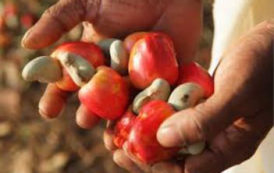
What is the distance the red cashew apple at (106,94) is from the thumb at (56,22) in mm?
113

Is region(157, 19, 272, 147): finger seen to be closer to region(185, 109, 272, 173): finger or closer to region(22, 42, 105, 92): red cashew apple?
region(185, 109, 272, 173): finger

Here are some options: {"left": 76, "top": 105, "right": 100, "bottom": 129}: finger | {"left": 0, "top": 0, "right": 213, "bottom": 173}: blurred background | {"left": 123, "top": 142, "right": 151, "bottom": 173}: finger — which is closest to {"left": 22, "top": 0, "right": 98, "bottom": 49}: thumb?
{"left": 76, "top": 105, "right": 100, "bottom": 129}: finger

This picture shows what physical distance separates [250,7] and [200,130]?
33 centimetres

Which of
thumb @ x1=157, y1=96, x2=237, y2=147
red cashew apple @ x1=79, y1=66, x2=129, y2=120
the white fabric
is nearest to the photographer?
thumb @ x1=157, y1=96, x2=237, y2=147

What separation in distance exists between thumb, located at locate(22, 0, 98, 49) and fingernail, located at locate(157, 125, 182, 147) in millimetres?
251

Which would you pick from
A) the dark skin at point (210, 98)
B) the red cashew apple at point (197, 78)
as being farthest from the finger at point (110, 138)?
the red cashew apple at point (197, 78)

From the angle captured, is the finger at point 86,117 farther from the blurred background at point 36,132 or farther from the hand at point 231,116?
the blurred background at point 36,132

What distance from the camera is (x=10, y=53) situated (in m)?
1.65

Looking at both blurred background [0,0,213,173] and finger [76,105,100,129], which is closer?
finger [76,105,100,129]

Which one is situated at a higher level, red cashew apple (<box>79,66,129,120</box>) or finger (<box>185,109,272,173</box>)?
red cashew apple (<box>79,66,129,120</box>)

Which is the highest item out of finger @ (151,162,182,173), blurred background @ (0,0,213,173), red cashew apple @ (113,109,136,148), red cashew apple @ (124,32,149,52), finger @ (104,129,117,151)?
red cashew apple @ (124,32,149,52)

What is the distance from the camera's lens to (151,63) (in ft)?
2.38

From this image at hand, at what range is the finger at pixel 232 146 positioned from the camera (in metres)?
0.67

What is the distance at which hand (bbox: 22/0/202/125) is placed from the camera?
0.80 meters
